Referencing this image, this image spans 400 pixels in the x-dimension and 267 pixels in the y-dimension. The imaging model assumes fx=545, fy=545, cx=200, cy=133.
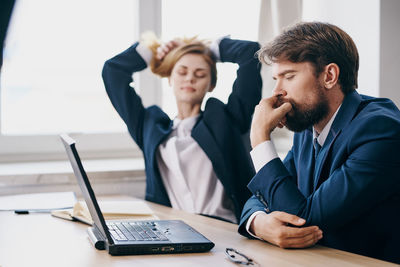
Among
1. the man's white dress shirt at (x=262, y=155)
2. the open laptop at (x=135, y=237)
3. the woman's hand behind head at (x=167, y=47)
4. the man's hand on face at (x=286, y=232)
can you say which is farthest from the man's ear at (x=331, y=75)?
the woman's hand behind head at (x=167, y=47)

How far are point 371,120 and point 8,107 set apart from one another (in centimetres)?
189

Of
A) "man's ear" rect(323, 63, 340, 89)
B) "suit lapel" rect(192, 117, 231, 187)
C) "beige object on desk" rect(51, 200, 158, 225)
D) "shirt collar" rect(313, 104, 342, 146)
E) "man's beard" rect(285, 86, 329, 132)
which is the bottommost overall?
"beige object on desk" rect(51, 200, 158, 225)

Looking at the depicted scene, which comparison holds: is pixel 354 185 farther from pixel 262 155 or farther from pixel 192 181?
pixel 192 181

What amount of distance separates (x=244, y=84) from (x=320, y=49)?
68 centimetres

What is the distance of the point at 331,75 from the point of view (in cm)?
153

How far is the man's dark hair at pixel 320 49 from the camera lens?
153cm

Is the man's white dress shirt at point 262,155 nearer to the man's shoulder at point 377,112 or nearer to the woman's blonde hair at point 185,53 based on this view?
the man's shoulder at point 377,112

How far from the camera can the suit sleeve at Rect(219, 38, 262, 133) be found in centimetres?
219

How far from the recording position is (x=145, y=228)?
142 cm

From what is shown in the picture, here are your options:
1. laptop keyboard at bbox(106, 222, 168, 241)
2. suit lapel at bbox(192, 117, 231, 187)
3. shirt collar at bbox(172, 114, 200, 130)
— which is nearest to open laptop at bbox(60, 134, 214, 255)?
laptop keyboard at bbox(106, 222, 168, 241)

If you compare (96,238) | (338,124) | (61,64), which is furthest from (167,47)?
(96,238)

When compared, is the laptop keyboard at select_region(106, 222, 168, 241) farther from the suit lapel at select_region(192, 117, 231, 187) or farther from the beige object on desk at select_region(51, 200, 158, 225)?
the suit lapel at select_region(192, 117, 231, 187)

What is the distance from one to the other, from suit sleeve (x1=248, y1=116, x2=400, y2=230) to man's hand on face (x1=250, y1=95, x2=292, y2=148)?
17cm

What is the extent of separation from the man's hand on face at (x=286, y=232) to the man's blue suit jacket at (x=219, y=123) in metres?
0.70
